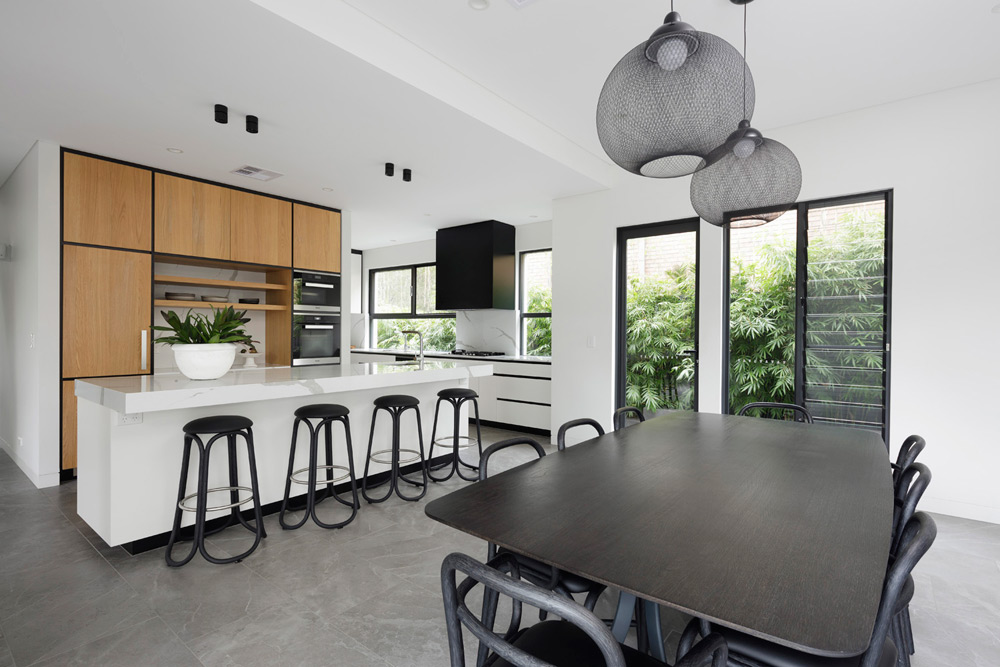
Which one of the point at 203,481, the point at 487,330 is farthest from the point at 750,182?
the point at 487,330

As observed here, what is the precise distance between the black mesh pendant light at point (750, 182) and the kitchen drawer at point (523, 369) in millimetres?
3560

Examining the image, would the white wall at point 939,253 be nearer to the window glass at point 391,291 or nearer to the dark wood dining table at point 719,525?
the dark wood dining table at point 719,525

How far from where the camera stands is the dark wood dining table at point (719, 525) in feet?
2.98

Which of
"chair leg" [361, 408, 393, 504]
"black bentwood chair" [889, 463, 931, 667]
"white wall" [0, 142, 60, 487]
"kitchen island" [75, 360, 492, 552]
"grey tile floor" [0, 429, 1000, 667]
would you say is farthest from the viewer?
"white wall" [0, 142, 60, 487]

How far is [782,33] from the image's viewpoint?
268 cm

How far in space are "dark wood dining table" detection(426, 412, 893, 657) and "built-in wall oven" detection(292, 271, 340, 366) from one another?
13.5 feet

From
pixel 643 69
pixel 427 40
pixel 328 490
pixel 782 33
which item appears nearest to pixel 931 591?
pixel 643 69

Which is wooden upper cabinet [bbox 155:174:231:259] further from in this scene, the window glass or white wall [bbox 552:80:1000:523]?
white wall [bbox 552:80:1000:523]

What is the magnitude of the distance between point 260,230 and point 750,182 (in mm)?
4588

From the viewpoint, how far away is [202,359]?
2.70 meters

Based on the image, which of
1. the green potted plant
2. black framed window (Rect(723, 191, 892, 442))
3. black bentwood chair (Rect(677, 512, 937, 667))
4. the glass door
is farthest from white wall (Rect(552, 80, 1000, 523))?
the green potted plant

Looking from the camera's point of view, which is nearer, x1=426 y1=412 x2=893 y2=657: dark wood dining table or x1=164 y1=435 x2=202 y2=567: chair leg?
x1=426 y1=412 x2=893 y2=657: dark wood dining table

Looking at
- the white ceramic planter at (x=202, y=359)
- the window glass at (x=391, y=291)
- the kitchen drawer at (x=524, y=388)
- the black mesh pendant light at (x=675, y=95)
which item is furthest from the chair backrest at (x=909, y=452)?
the window glass at (x=391, y=291)

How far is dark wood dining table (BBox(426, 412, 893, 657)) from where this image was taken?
2.98 ft
